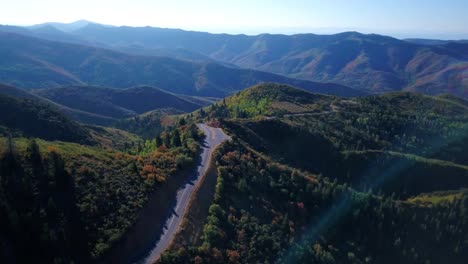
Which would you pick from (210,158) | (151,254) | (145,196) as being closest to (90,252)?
(151,254)

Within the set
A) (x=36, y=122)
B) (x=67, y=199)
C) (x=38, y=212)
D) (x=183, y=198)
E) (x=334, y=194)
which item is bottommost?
(x=36, y=122)

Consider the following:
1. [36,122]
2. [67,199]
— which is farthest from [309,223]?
[36,122]

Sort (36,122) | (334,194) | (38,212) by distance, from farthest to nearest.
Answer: (36,122) → (334,194) → (38,212)

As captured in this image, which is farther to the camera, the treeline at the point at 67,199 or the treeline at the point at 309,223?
the treeline at the point at 309,223

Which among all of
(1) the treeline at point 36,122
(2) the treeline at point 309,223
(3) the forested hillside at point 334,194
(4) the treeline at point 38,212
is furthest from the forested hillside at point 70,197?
(1) the treeline at point 36,122

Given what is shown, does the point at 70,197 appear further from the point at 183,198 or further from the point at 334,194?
the point at 334,194

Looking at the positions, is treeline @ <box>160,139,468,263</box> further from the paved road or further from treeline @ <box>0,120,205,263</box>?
treeline @ <box>0,120,205,263</box>

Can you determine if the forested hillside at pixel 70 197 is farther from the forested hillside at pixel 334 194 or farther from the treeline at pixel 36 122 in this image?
the treeline at pixel 36 122

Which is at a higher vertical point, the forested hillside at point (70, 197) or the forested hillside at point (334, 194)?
the forested hillside at point (70, 197)

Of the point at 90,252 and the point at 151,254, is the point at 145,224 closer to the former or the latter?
the point at 151,254
